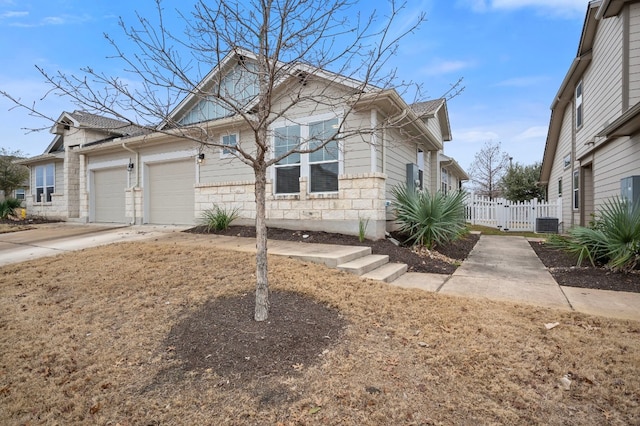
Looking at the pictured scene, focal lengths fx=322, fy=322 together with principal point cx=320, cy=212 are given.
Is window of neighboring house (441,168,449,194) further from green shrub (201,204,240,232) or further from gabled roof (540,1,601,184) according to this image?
green shrub (201,204,240,232)

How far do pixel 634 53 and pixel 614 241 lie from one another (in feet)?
17.1

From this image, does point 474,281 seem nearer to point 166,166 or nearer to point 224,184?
point 224,184

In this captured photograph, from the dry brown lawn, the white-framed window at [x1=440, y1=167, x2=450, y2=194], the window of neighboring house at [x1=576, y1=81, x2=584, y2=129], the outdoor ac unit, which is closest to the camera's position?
the dry brown lawn

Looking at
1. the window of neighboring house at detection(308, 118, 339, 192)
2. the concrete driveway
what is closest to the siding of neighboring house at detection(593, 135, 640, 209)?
the window of neighboring house at detection(308, 118, 339, 192)

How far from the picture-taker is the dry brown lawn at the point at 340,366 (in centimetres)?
199

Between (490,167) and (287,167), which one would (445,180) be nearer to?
(287,167)

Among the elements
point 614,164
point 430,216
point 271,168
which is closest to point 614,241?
point 430,216

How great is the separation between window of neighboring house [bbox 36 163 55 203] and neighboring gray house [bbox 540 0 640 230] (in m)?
21.4

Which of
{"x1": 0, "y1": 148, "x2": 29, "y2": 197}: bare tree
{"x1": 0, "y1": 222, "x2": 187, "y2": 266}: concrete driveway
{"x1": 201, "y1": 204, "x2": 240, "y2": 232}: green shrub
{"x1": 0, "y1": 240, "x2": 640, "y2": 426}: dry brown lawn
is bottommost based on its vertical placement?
{"x1": 0, "y1": 240, "x2": 640, "y2": 426}: dry brown lawn

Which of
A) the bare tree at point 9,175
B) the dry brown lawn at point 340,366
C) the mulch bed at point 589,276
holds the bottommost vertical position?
the dry brown lawn at point 340,366

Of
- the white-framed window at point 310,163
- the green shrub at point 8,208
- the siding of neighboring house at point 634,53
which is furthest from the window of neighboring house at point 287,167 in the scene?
the green shrub at point 8,208

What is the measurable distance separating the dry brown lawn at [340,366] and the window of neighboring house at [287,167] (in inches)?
186

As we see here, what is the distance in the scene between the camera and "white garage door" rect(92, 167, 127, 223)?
12.6 m

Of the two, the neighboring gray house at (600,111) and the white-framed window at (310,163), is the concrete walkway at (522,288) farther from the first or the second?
the white-framed window at (310,163)
